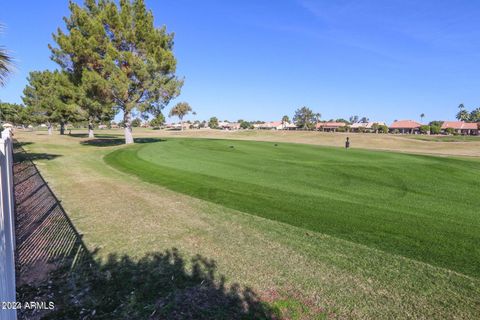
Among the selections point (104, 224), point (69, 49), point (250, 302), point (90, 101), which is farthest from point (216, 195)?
point (69, 49)

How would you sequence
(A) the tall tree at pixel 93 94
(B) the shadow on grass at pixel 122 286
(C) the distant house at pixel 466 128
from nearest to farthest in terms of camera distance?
(B) the shadow on grass at pixel 122 286
(A) the tall tree at pixel 93 94
(C) the distant house at pixel 466 128

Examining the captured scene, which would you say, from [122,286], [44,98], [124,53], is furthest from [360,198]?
[44,98]

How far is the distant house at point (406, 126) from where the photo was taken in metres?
133

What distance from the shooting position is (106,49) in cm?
2825

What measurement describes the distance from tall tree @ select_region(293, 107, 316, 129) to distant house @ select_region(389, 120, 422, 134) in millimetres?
37138

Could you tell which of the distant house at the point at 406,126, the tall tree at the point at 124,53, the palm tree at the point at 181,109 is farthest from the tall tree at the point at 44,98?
the distant house at the point at 406,126

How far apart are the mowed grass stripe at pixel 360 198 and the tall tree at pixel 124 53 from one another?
1378cm

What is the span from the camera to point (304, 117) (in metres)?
160

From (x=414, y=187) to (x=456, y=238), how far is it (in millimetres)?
5722

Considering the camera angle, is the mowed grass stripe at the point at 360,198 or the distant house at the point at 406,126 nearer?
the mowed grass stripe at the point at 360,198

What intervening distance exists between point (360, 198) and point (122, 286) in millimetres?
7590

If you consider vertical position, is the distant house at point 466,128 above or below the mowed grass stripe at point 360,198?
below

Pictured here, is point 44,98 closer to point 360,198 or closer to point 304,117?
point 360,198

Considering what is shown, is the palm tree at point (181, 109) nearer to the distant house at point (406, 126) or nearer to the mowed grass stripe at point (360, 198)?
the distant house at point (406, 126)
